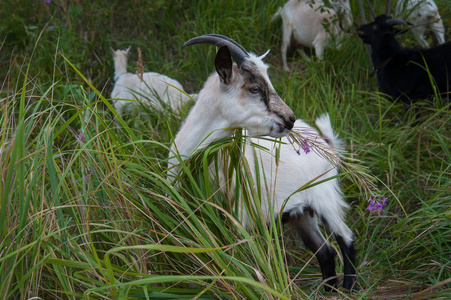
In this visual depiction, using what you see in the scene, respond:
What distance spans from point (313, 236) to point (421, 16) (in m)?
3.41

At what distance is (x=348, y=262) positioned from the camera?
10.6 ft

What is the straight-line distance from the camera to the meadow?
6.82 feet

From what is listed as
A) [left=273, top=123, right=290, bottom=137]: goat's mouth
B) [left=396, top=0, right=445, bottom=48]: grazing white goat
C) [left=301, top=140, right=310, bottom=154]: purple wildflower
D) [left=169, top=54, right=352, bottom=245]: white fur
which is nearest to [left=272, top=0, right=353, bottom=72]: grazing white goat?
[left=396, top=0, right=445, bottom=48]: grazing white goat

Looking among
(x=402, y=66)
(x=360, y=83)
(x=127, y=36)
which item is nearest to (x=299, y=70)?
(x=360, y=83)

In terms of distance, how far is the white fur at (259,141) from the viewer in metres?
2.65

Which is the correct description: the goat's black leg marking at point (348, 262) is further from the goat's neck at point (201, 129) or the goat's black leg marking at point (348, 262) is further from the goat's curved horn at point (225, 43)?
the goat's curved horn at point (225, 43)

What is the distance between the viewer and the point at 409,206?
377cm

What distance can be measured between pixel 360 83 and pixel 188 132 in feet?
10.3

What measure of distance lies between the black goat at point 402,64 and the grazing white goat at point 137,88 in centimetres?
199

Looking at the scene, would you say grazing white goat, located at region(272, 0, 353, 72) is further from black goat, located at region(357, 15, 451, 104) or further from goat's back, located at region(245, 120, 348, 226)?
goat's back, located at region(245, 120, 348, 226)

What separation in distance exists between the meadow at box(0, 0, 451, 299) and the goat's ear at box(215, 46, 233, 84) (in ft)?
1.37

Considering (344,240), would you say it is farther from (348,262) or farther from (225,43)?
(225,43)

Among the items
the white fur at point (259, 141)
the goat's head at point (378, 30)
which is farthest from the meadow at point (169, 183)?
the goat's head at point (378, 30)

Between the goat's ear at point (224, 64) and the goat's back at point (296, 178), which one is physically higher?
the goat's ear at point (224, 64)
